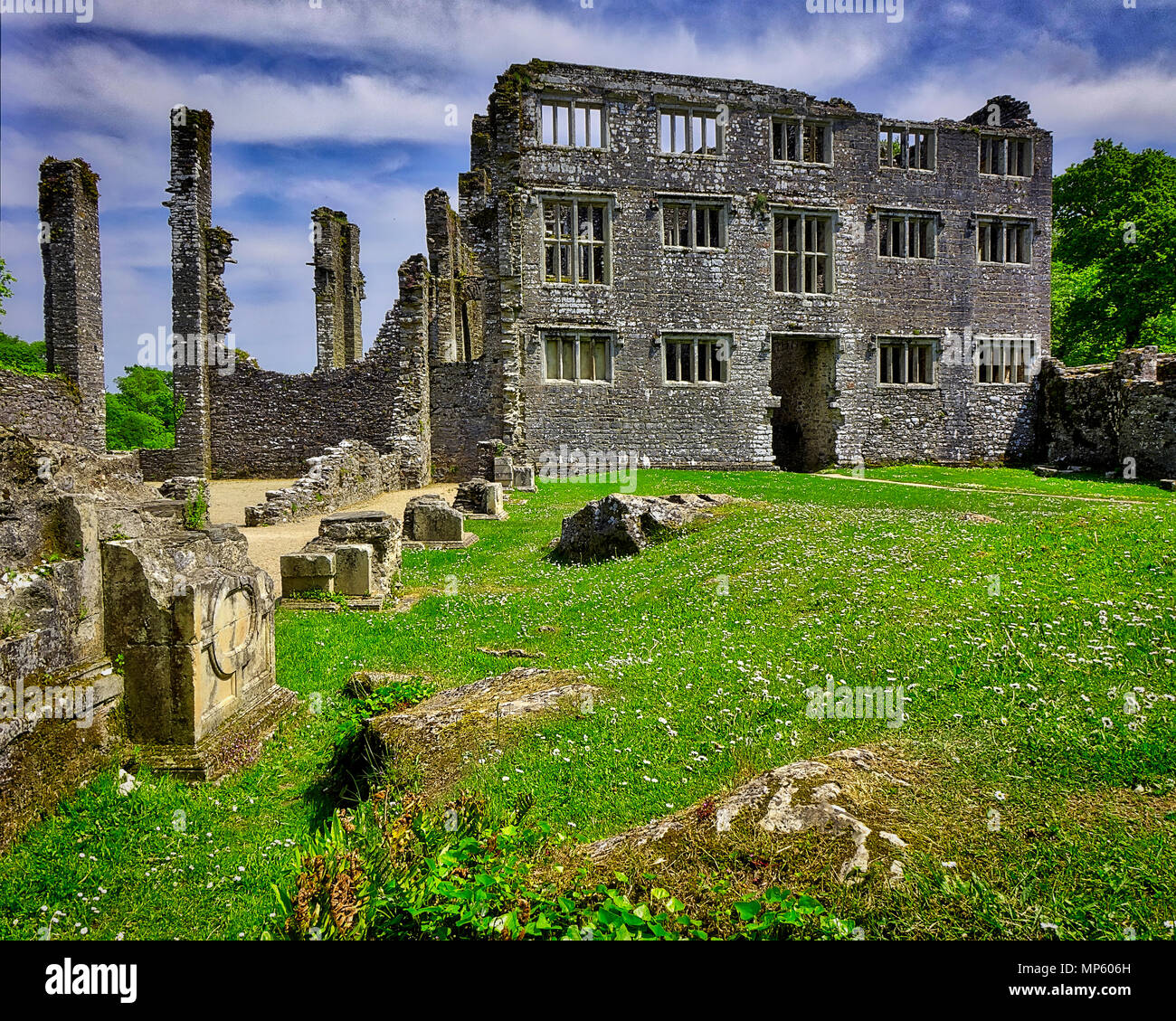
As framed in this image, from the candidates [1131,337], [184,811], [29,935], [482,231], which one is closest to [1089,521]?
[184,811]

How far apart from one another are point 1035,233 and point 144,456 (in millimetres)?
35792

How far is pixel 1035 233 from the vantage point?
100ft

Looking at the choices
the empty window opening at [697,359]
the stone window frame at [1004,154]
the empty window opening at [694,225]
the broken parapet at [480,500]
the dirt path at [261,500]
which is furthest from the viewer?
the stone window frame at [1004,154]

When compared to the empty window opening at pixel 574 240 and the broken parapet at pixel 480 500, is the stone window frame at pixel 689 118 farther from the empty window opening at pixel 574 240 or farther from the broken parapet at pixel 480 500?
the broken parapet at pixel 480 500

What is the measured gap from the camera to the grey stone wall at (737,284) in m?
26.2

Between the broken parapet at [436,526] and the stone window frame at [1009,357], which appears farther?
the stone window frame at [1009,357]

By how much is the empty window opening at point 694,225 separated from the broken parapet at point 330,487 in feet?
42.3

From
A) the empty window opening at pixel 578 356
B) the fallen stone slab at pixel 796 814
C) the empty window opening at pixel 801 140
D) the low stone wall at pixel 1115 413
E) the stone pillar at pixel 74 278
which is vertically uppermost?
the empty window opening at pixel 801 140

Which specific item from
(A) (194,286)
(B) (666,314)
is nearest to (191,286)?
(A) (194,286)

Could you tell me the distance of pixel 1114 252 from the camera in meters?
37.1

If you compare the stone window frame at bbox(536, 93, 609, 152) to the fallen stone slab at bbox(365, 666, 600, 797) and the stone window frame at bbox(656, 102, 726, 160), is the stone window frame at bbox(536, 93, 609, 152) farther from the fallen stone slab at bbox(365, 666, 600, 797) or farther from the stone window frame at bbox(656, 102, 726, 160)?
the fallen stone slab at bbox(365, 666, 600, 797)

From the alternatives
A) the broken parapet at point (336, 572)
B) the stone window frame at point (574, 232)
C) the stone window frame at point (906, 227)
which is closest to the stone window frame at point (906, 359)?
the stone window frame at point (906, 227)

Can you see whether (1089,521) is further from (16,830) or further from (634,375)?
(634,375)

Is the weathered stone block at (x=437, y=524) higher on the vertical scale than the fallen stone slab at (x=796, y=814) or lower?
higher
